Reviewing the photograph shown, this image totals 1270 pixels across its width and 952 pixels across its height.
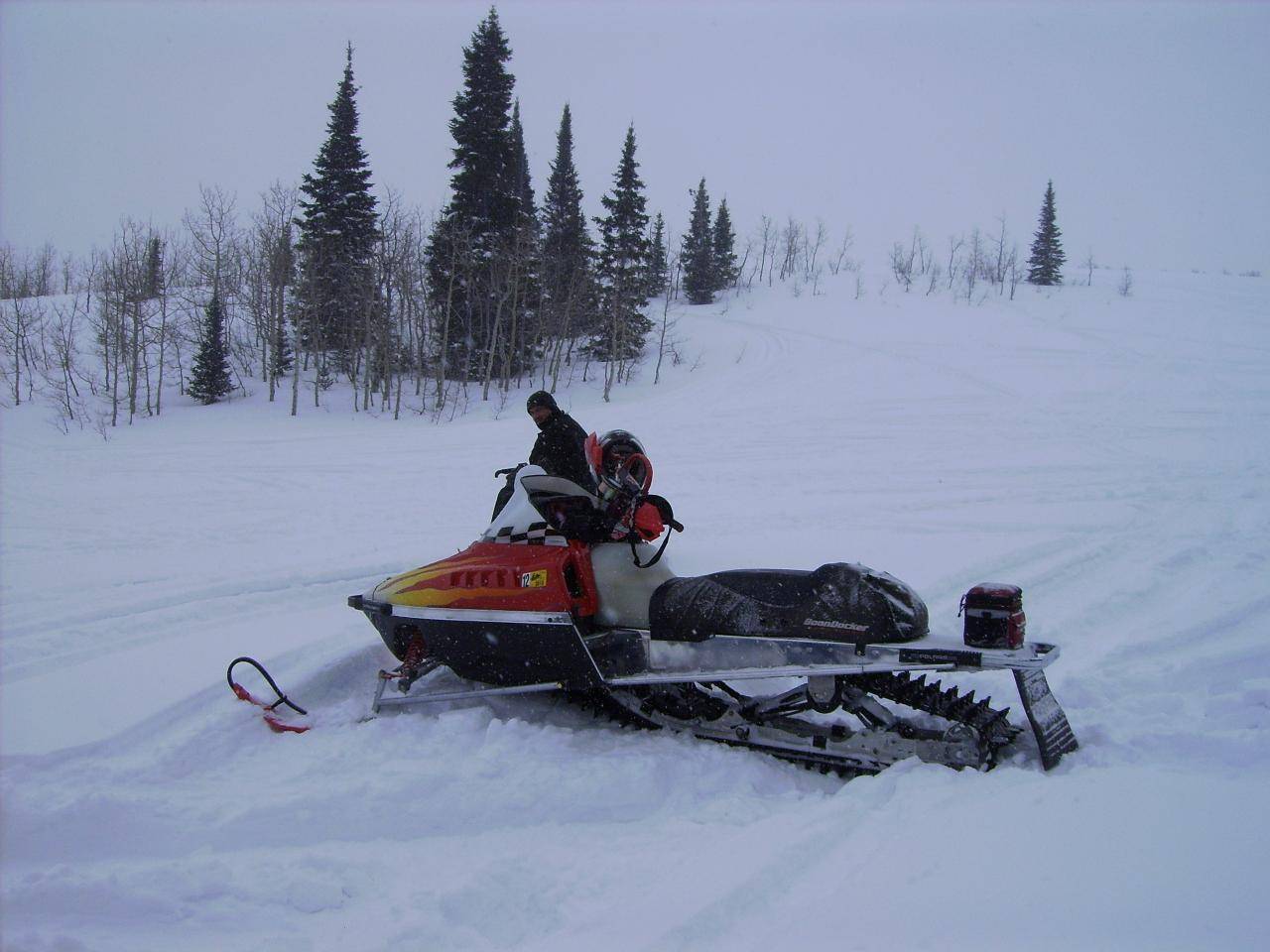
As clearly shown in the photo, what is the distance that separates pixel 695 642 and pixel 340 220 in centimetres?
2910

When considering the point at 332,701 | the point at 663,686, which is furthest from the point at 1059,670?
the point at 332,701

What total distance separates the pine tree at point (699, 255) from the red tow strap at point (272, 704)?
3965 centimetres

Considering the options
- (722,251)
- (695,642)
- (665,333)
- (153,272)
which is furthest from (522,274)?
(695,642)

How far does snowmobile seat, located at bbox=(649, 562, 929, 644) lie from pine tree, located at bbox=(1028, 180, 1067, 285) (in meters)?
43.8

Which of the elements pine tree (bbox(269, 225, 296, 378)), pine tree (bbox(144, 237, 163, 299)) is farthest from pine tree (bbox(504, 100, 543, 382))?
pine tree (bbox(144, 237, 163, 299))

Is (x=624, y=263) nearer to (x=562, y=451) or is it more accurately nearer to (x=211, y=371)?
(x=211, y=371)

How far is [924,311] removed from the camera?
33062mm

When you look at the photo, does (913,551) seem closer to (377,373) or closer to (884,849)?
(884,849)

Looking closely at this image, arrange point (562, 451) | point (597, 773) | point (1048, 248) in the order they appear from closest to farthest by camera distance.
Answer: point (597, 773) → point (562, 451) → point (1048, 248)

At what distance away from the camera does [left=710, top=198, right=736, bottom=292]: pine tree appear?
43719 millimetres

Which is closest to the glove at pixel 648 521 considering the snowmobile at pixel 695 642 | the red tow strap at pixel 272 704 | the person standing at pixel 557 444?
the snowmobile at pixel 695 642

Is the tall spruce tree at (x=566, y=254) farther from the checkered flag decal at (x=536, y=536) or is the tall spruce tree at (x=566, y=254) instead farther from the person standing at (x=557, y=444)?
the checkered flag decal at (x=536, y=536)

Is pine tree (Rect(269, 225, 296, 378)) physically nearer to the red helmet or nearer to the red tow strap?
the red tow strap

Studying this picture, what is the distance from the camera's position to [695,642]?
326cm
